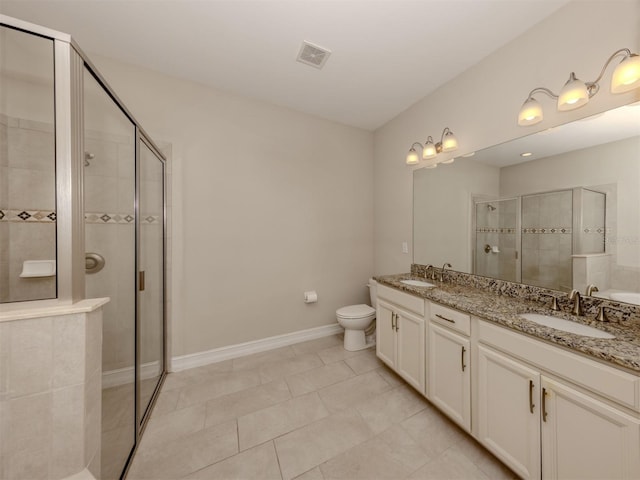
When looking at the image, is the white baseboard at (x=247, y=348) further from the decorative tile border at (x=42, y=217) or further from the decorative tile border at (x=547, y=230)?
the decorative tile border at (x=547, y=230)

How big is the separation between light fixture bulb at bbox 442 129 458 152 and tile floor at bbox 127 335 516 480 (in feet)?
6.81

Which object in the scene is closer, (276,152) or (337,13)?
(337,13)

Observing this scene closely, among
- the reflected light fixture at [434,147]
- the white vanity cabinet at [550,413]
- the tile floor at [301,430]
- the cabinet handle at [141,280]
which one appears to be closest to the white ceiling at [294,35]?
the reflected light fixture at [434,147]

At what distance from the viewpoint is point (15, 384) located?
0.74 m

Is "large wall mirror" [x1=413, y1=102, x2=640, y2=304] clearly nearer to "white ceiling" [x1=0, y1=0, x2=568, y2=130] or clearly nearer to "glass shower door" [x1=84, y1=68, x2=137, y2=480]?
"white ceiling" [x1=0, y1=0, x2=568, y2=130]

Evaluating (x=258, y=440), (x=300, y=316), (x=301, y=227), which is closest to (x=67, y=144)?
(x=258, y=440)

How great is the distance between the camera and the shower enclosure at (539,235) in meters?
1.30

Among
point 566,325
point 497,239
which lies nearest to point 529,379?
point 566,325

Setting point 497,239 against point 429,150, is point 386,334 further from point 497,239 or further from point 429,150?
point 429,150

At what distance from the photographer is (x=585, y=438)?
0.89 m

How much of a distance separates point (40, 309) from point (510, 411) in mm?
2031

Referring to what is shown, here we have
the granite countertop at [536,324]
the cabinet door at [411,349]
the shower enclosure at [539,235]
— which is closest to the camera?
the granite countertop at [536,324]

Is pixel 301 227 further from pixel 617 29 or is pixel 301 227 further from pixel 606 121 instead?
pixel 617 29

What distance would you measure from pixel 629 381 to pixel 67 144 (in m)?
2.15
